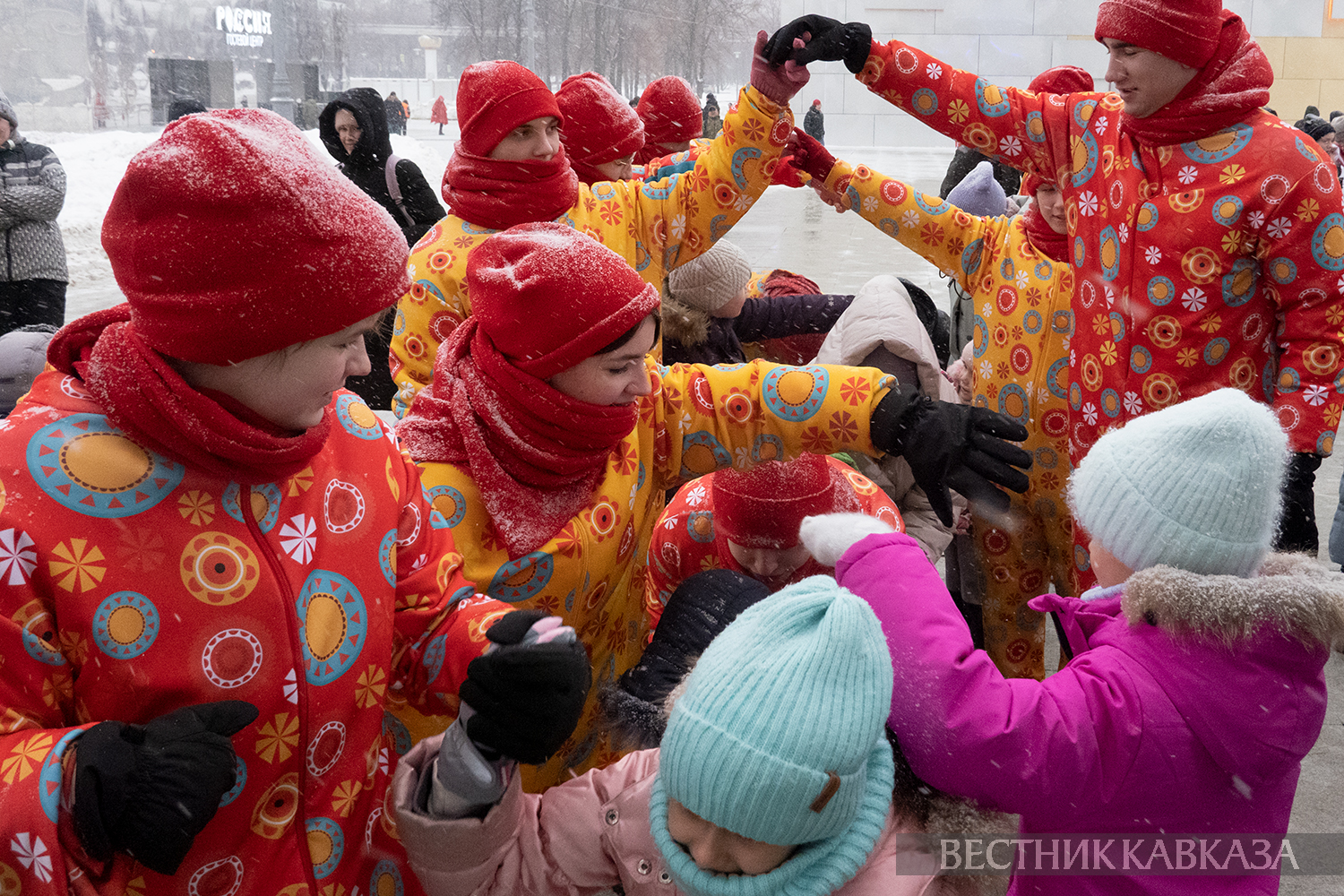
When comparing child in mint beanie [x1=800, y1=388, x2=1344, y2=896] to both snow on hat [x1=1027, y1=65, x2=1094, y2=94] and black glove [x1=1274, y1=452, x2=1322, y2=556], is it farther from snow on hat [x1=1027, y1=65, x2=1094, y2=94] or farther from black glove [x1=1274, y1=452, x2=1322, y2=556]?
snow on hat [x1=1027, y1=65, x2=1094, y2=94]

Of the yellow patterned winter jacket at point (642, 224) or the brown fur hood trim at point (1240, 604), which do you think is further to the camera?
the yellow patterned winter jacket at point (642, 224)

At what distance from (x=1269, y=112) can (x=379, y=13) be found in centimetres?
A: 2048

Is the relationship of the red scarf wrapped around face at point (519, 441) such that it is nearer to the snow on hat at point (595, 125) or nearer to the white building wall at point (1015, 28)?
the snow on hat at point (595, 125)

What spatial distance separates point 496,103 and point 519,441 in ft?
4.56

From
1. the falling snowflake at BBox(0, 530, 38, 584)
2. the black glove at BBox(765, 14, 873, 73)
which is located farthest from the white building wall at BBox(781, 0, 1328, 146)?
the falling snowflake at BBox(0, 530, 38, 584)

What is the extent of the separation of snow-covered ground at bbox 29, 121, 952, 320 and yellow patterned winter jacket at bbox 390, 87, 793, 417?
5.66 m

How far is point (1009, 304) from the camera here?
2768 millimetres

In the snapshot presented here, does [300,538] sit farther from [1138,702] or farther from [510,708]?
[1138,702]

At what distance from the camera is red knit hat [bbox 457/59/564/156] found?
2672 millimetres

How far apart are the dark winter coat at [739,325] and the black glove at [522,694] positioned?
2.27 meters

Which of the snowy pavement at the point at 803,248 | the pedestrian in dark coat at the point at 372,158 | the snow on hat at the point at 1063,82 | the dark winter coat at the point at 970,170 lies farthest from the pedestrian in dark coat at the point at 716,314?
the dark winter coat at the point at 970,170

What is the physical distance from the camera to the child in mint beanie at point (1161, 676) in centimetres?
117

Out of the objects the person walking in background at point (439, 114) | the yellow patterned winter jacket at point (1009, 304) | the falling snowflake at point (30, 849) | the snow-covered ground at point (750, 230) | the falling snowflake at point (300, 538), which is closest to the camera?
the falling snowflake at point (30, 849)

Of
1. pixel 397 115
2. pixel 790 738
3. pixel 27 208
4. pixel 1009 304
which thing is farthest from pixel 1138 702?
pixel 397 115
